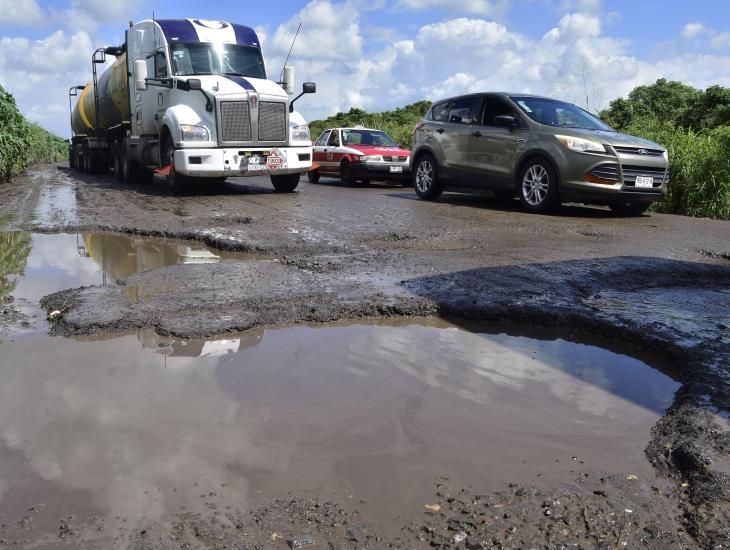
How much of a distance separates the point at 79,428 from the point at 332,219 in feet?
23.2

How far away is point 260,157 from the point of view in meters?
13.7

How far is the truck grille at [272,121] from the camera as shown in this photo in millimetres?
13492

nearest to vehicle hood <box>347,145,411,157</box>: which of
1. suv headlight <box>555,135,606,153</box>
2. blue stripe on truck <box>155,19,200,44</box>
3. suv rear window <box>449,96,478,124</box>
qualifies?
suv rear window <box>449,96,478,124</box>

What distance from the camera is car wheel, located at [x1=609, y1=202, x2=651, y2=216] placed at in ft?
36.0

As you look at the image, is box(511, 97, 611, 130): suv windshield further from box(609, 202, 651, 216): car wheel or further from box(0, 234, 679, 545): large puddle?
box(0, 234, 679, 545): large puddle

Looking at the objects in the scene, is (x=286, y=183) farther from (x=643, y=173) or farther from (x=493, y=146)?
(x=643, y=173)

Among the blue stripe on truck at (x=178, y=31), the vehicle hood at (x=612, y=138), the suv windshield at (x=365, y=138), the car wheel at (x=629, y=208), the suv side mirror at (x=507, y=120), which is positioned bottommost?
the car wheel at (x=629, y=208)

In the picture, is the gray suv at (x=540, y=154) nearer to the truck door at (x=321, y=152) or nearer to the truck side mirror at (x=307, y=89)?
the truck side mirror at (x=307, y=89)

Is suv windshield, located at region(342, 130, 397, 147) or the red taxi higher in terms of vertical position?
suv windshield, located at region(342, 130, 397, 147)

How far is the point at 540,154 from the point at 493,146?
991 mm

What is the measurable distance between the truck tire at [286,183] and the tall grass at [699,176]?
710cm

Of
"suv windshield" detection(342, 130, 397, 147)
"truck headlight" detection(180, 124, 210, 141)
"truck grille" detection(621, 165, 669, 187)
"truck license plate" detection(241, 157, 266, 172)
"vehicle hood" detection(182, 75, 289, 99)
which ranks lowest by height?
"truck grille" detection(621, 165, 669, 187)

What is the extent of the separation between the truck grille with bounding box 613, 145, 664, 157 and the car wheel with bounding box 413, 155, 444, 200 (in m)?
3.47

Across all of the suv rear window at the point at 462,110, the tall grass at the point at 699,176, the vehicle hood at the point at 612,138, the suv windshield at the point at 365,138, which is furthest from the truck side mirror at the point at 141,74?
the tall grass at the point at 699,176
